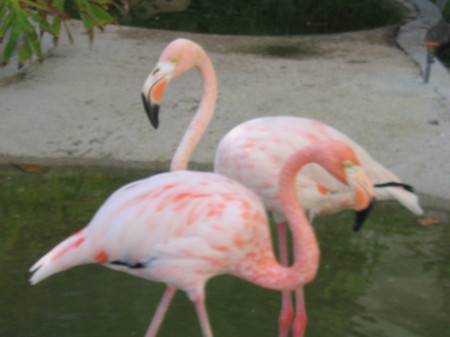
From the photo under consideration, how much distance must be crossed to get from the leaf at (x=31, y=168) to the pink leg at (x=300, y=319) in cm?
195

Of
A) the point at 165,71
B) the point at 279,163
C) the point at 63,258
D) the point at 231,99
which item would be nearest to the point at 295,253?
the point at 279,163

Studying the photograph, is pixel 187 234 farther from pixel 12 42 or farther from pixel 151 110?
pixel 12 42

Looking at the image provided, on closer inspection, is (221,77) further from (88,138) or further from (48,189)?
(48,189)

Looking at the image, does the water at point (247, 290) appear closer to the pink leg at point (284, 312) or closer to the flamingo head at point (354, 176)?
the pink leg at point (284, 312)

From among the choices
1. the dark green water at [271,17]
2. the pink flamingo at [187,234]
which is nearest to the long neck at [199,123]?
the pink flamingo at [187,234]

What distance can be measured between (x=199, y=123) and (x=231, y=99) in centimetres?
224

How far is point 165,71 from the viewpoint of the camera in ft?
11.4

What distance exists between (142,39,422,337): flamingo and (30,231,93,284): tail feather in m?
0.60

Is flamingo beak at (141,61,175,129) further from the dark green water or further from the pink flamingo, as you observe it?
the dark green water

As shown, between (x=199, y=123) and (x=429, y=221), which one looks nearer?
(x=199, y=123)

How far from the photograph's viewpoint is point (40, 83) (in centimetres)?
602

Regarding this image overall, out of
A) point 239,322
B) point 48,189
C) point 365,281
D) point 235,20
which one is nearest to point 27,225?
point 48,189

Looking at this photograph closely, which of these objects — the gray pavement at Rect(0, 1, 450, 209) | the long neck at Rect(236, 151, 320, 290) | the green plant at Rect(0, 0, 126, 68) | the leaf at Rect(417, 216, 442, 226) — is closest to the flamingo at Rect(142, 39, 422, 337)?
the long neck at Rect(236, 151, 320, 290)

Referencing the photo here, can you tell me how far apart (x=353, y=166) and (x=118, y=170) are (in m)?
2.30
